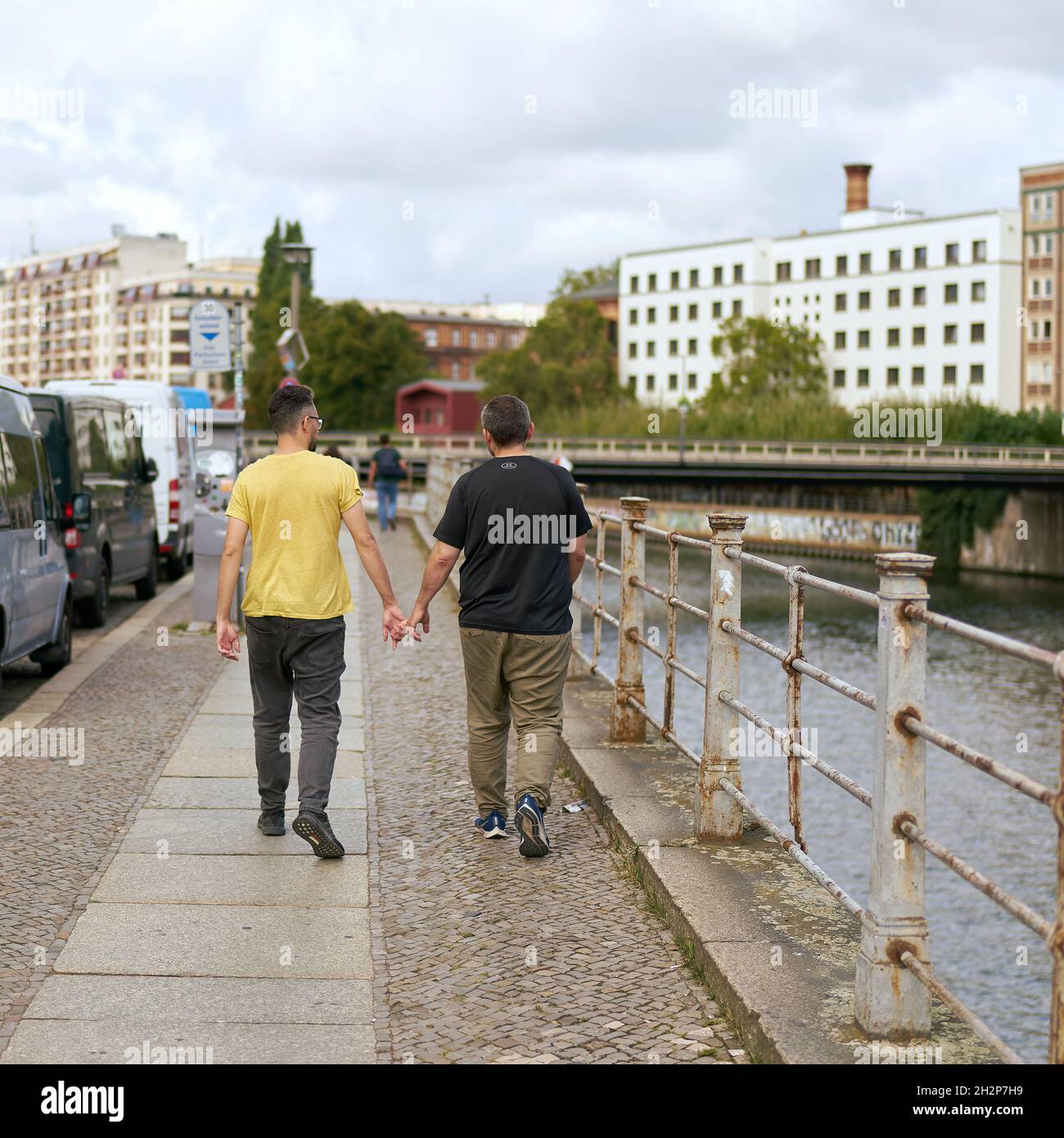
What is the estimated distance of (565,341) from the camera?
112 meters

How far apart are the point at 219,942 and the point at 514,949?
95 cm

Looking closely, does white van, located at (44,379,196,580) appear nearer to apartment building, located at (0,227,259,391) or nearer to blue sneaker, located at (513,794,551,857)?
blue sneaker, located at (513,794,551,857)

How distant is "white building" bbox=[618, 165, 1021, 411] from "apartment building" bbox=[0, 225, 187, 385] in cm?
7258

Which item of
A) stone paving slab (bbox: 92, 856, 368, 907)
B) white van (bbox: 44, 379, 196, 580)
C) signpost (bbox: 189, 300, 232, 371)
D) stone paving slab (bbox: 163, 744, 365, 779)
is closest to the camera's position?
stone paving slab (bbox: 92, 856, 368, 907)

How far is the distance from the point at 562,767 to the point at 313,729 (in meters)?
2.16

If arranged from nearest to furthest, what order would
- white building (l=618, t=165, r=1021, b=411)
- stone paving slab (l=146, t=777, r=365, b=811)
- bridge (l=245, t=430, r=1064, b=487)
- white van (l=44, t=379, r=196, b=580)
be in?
stone paving slab (l=146, t=777, r=365, b=811) < white van (l=44, t=379, r=196, b=580) < bridge (l=245, t=430, r=1064, b=487) < white building (l=618, t=165, r=1021, b=411)

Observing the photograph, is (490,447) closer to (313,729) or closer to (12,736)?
(313,729)

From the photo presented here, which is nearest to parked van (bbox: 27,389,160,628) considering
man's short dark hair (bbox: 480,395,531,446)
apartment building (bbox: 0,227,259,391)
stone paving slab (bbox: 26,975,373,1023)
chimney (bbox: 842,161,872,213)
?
man's short dark hair (bbox: 480,395,531,446)

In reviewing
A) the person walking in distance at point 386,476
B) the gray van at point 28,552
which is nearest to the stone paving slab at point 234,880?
the gray van at point 28,552

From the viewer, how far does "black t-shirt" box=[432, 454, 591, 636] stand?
6727 mm

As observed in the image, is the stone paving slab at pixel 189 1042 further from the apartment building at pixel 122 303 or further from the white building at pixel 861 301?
the apartment building at pixel 122 303

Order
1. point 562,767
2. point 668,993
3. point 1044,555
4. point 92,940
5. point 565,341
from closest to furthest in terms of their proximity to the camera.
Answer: point 668,993 < point 92,940 < point 562,767 < point 1044,555 < point 565,341
